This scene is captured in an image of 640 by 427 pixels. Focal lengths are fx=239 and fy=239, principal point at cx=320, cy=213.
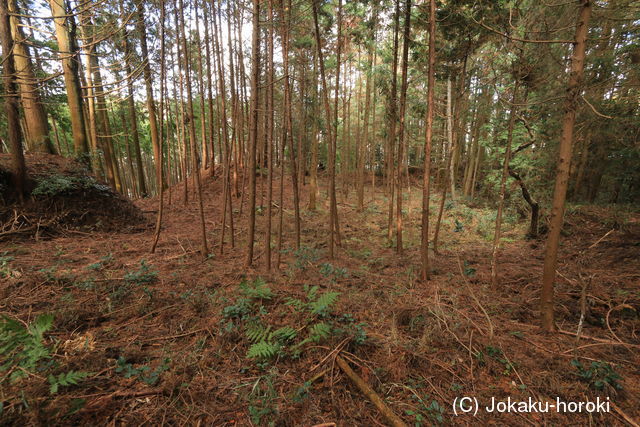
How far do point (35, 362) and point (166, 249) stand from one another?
541cm

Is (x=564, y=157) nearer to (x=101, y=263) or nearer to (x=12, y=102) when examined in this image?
(x=101, y=263)

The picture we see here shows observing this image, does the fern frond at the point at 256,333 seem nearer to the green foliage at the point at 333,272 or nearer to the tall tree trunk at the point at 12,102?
the green foliage at the point at 333,272

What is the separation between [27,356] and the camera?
7.79 ft

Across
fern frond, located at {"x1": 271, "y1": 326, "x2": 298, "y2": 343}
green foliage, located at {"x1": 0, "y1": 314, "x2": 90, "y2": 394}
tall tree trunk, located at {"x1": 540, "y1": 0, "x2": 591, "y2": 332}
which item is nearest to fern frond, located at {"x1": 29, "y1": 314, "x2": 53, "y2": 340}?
green foliage, located at {"x1": 0, "y1": 314, "x2": 90, "y2": 394}

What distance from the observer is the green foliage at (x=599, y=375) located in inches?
112

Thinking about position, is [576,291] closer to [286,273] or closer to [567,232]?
[567,232]

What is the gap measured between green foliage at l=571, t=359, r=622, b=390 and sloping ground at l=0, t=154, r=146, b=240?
37.8 feet

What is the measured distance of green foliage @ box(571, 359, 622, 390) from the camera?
9.32 ft

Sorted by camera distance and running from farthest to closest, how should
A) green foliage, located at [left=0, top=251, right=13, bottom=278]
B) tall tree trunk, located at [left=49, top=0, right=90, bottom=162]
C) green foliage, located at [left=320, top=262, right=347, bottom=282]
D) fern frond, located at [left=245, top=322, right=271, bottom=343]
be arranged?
tall tree trunk, located at [left=49, top=0, right=90, bottom=162]
green foliage, located at [left=320, top=262, right=347, bottom=282]
green foliage, located at [left=0, top=251, right=13, bottom=278]
fern frond, located at [left=245, top=322, right=271, bottom=343]

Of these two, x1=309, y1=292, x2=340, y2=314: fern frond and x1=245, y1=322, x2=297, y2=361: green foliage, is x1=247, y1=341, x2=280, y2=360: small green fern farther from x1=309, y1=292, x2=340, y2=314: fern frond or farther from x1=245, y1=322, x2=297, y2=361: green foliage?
x1=309, y1=292, x2=340, y2=314: fern frond

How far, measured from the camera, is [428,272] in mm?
7051

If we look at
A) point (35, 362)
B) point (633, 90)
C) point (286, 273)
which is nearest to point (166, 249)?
point (286, 273)

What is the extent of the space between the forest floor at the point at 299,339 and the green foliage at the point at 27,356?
72 millimetres

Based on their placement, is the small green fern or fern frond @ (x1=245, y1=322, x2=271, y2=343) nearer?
the small green fern
